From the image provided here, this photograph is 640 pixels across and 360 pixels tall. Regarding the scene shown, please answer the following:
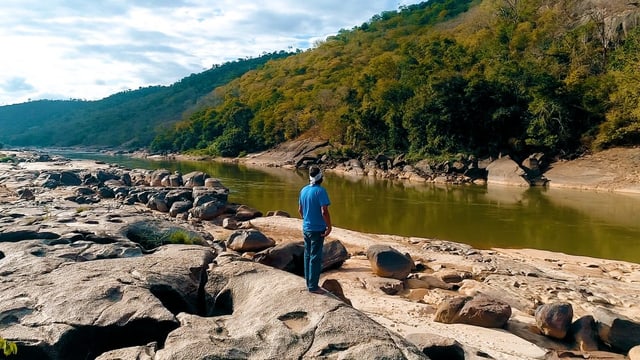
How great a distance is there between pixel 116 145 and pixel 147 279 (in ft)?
467

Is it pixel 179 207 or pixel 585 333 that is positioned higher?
pixel 179 207

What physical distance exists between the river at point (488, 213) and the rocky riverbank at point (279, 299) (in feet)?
11.0

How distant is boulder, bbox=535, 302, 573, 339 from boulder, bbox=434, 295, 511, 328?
2.15 ft

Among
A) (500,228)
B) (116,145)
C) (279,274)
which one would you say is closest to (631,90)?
(500,228)

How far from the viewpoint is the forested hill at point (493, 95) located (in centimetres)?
4159

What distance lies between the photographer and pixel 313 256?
7.88 meters

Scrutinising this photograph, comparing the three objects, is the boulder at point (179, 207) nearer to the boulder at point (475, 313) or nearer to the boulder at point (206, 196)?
the boulder at point (206, 196)

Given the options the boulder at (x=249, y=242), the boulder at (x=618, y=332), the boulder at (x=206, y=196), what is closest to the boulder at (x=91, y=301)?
the boulder at (x=249, y=242)

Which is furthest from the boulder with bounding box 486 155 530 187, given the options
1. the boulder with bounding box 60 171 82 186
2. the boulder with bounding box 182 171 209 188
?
the boulder with bounding box 60 171 82 186

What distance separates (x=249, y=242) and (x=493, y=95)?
1499 inches

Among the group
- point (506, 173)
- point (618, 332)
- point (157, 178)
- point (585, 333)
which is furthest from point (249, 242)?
point (506, 173)

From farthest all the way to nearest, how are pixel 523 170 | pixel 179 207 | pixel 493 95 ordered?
pixel 493 95, pixel 523 170, pixel 179 207

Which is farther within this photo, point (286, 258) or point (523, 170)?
point (523, 170)

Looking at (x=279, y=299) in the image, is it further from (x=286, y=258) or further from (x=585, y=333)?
(x=585, y=333)
